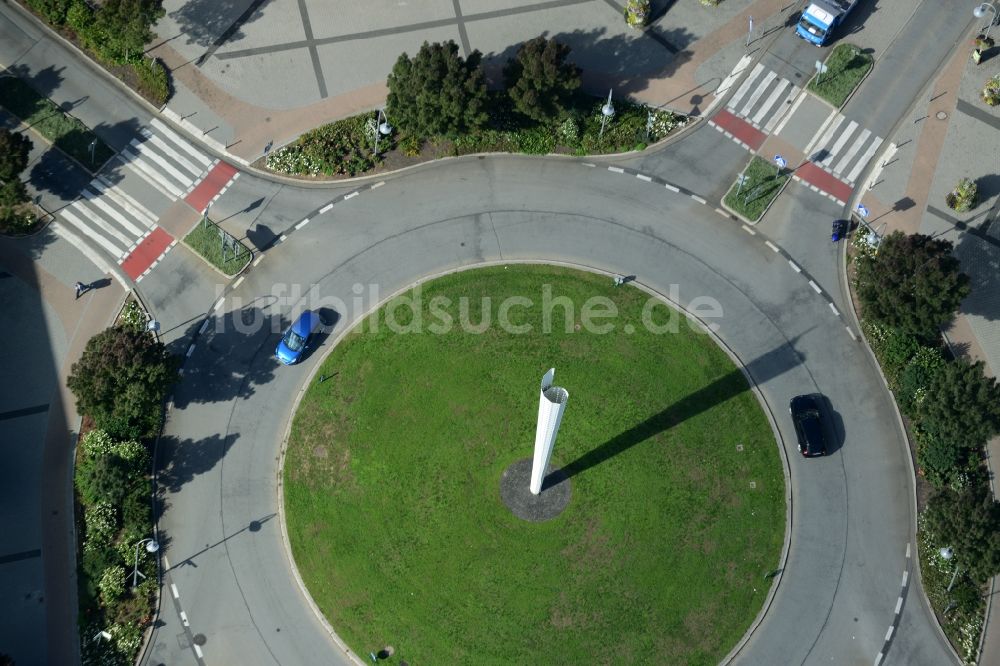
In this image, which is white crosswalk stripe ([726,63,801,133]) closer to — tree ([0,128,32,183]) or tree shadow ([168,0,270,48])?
tree shadow ([168,0,270,48])

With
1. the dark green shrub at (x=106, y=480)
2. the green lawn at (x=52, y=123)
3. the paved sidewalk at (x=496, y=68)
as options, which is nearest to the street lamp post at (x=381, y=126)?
the paved sidewalk at (x=496, y=68)

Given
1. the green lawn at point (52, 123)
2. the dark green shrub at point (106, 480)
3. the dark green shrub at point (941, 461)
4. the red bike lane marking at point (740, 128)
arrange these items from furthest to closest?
the red bike lane marking at point (740, 128), the green lawn at point (52, 123), the dark green shrub at point (941, 461), the dark green shrub at point (106, 480)

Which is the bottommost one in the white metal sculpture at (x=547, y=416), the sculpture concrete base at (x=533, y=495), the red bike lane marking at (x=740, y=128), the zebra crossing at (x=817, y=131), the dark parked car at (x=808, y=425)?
the sculpture concrete base at (x=533, y=495)

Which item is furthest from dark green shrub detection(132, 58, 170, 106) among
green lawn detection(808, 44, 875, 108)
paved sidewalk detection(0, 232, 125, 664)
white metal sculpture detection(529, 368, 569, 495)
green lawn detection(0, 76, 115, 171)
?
green lawn detection(808, 44, 875, 108)

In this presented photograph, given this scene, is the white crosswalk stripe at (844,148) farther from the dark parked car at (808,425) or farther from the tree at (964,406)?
the dark parked car at (808,425)

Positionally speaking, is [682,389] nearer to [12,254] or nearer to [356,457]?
[356,457]

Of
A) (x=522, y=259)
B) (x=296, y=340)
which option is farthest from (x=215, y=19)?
(x=522, y=259)

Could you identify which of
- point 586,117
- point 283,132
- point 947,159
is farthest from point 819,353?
point 283,132
